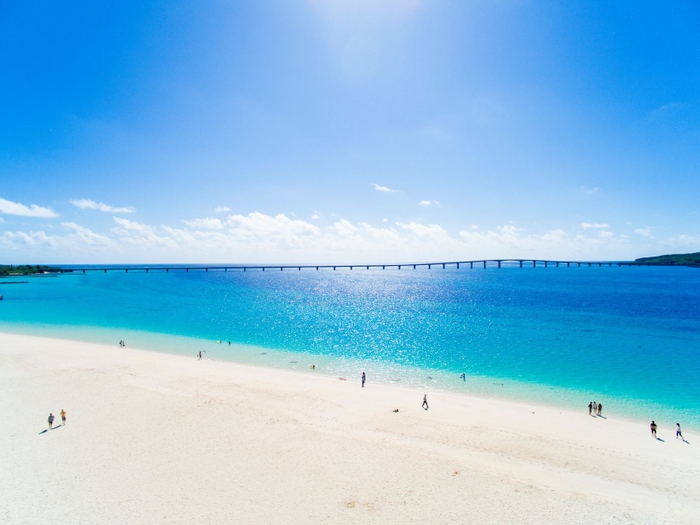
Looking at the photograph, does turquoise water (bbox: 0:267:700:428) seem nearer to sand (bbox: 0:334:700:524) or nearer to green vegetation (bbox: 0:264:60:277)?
sand (bbox: 0:334:700:524)

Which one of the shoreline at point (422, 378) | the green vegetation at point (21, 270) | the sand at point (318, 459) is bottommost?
the shoreline at point (422, 378)

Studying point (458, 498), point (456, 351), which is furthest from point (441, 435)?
point (456, 351)

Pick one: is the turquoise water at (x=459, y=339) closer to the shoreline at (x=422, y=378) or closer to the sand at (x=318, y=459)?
the shoreline at (x=422, y=378)

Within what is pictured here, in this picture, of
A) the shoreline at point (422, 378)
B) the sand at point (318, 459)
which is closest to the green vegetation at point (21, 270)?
the shoreline at point (422, 378)

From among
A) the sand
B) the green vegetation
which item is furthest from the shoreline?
the green vegetation

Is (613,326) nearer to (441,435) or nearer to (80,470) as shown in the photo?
(441,435)

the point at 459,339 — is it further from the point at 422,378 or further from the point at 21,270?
the point at 21,270

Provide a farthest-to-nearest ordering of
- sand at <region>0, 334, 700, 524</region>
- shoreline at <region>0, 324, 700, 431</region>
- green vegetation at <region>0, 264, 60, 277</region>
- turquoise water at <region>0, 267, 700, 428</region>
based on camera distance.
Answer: green vegetation at <region>0, 264, 60, 277</region>, turquoise water at <region>0, 267, 700, 428</region>, shoreline at <region>0, 324, 700, 431</region>, sand at <region>0, 334, 700, 524</region>
